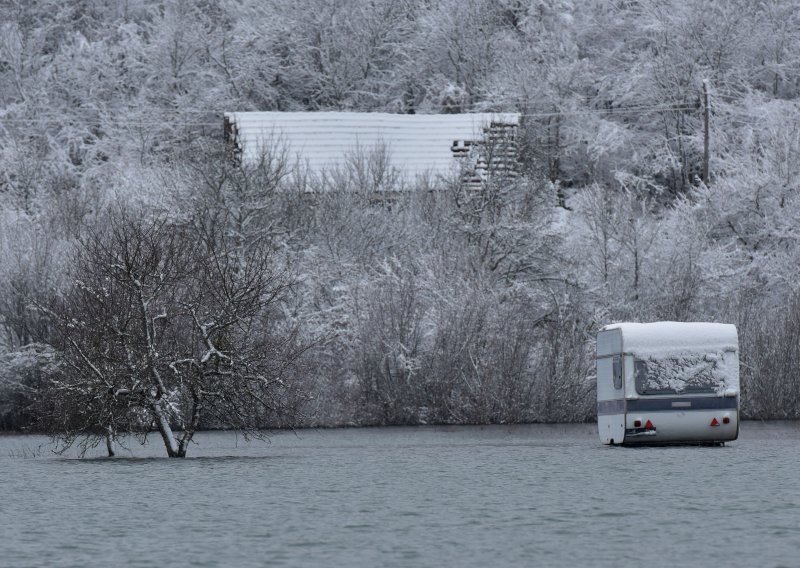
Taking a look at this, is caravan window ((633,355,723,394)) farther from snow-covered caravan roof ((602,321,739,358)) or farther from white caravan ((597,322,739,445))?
snow-covered caravan roof ((602,321,739,358))

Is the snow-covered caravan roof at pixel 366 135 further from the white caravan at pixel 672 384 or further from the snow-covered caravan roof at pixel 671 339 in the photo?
the white caravan at pixel 672 384

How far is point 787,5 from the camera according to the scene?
271 feet

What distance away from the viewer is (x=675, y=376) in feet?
122

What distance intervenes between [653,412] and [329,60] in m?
54.0

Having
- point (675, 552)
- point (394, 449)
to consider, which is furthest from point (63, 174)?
point (675, 552)

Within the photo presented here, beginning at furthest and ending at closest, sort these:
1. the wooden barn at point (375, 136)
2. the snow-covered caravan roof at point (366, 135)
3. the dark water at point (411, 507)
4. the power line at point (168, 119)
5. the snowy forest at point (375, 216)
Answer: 1. the power line at point (168, 119)
2. the snow-covered caravan roof at point (366, 135)
3. the wooden barn at point (375, 136)
4. the snowy forest at point (375, 216)
5. the dark water at point (411, 507)

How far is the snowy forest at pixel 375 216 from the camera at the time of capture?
136ft

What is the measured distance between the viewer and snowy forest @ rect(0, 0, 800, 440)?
136 ft

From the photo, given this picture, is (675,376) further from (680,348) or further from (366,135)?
(366,135)

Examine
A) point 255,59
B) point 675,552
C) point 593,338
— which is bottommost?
point 675,552

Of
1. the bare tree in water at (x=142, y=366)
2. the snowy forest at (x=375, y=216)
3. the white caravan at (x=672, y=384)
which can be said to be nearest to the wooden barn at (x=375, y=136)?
the snowy forest at (x=375, y=216)

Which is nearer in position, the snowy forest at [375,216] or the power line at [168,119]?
the snowy forest at [375,216]

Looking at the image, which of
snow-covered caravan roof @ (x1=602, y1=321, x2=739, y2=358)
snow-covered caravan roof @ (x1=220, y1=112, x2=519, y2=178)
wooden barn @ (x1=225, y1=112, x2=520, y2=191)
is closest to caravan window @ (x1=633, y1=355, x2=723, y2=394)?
snow-covered caravan roof @ (x1=602, y1=321, x2=739, y2=358)

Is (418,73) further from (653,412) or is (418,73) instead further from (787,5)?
(653,412)
